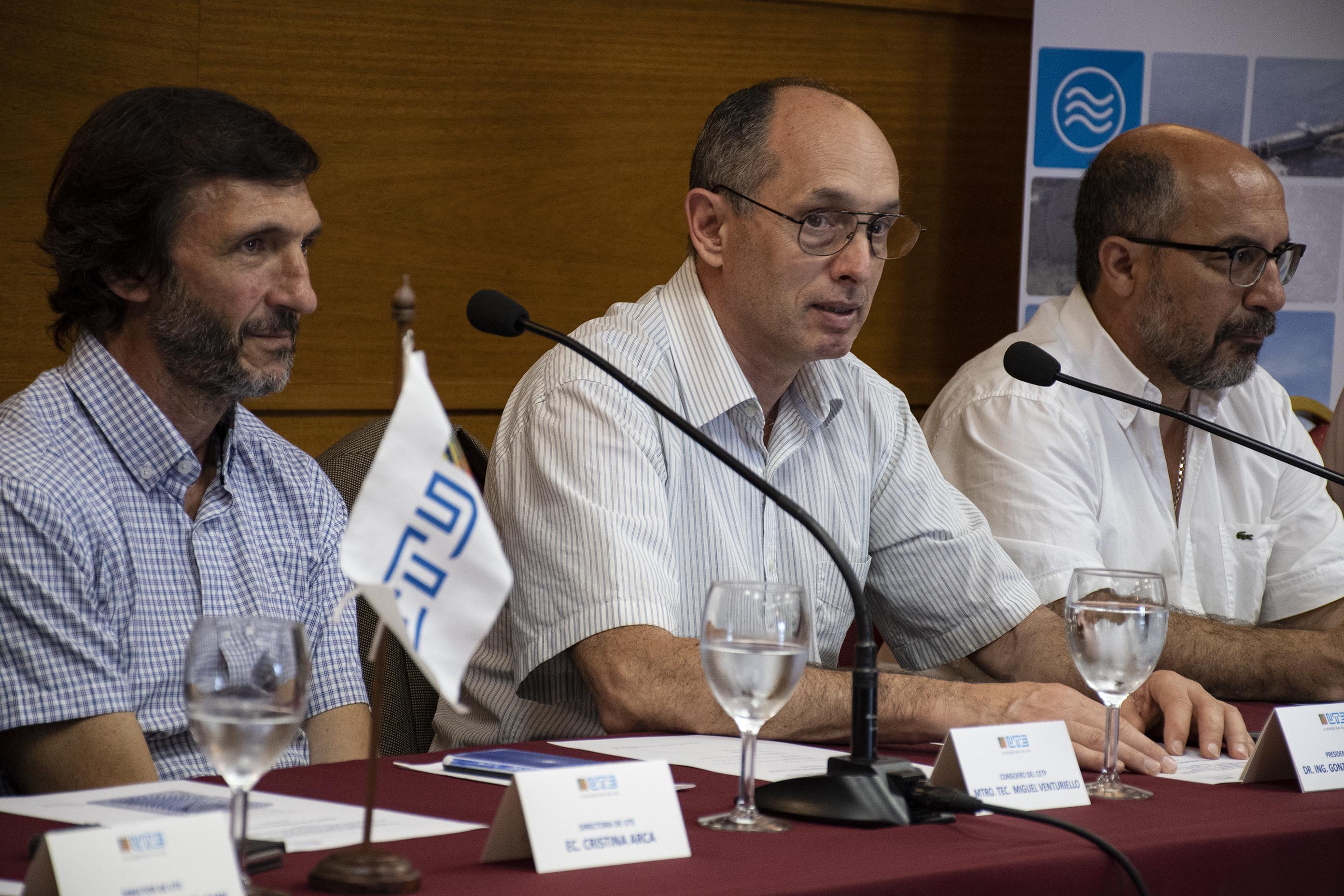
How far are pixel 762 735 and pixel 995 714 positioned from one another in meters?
0.24

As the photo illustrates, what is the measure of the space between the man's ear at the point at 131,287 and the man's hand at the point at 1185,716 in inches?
48.0

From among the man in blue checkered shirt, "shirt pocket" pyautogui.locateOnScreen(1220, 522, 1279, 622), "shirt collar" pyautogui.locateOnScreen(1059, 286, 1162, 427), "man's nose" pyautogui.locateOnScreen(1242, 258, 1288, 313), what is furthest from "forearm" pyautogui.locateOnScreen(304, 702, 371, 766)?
"man's nose" pyautogui.locateOnScreen(1242, 258, 1288, 313)

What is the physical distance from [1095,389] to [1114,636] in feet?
1.50

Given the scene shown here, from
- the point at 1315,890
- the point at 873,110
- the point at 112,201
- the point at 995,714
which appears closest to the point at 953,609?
the point at 995,714

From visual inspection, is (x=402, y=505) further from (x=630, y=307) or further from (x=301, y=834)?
(x=630, y=307)

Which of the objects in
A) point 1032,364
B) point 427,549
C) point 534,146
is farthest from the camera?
point 534,146

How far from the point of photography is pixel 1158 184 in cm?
259

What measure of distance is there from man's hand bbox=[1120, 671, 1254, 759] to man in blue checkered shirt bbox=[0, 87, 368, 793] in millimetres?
908

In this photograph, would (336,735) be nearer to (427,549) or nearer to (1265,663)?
(427,549)

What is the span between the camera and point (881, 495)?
2.12 meters

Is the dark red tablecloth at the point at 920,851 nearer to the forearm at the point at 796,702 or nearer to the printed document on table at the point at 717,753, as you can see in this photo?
the printed document on table at the point at 717,753

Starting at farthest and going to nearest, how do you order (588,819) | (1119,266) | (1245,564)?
1. (1119,266)
2. (1245,564)
3. (588,819)

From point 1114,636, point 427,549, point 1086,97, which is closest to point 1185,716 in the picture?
point 1114,636

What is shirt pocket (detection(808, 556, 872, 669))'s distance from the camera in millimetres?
2010
